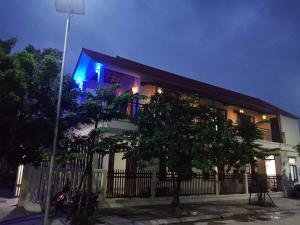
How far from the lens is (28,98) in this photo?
8312mm

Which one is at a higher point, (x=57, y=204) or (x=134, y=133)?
(x=134, y=133)

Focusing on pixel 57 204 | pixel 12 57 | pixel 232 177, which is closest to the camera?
pixel 12 57

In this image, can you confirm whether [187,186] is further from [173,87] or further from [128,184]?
[173,87]

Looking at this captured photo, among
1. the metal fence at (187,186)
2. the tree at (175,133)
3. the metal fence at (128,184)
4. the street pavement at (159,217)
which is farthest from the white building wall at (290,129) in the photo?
the tree at (175,133)

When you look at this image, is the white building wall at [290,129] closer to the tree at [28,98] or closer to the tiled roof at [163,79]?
the tiled roof at [163,79]

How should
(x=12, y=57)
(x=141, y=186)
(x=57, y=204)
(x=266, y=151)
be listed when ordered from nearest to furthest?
(x=12, y=57) < (x=57, y=204) < (x=141, y=186) < (x=266, y=151)

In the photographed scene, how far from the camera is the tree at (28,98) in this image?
758 cm

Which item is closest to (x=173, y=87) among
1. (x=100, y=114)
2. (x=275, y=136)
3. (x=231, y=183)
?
(x=231, y=183)

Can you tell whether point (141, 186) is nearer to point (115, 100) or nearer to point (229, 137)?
point (229, 137)

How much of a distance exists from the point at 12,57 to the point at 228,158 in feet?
27.2

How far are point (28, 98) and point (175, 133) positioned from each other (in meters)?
5.04

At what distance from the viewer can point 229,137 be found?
11.4 meters

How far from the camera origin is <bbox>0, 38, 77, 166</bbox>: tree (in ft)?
24.9

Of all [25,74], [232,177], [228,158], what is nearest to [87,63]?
A: [25,74]
